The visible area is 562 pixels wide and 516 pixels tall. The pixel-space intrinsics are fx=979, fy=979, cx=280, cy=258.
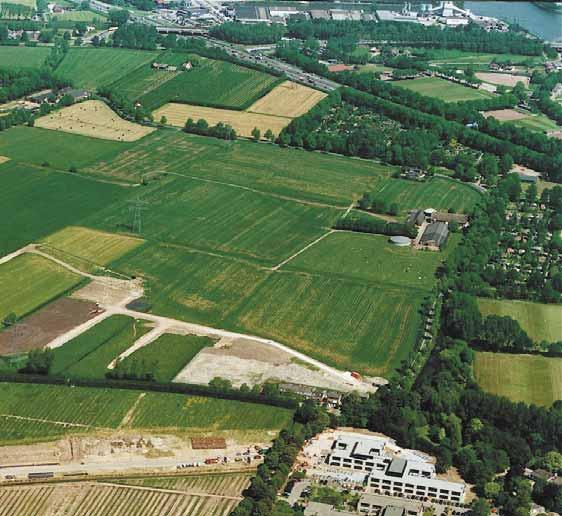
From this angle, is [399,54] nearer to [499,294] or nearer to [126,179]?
[126,179]

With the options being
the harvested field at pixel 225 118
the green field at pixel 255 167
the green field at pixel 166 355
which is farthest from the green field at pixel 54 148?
the green field at pixel 166 355

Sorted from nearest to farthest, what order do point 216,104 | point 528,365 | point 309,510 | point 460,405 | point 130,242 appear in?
1. point 309,510
2. point 460,405
3. point 528,365
4. point 130,242
5. point 216,104

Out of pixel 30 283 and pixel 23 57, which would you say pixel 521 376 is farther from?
pixel 23 57

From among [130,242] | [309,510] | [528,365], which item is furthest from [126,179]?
[309,510]

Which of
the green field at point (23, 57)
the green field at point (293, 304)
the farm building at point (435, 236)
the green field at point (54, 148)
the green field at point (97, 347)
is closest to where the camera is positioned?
the green field at point (97, 347)

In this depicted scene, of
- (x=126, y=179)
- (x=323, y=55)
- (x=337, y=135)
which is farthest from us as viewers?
(x=323, y=55)

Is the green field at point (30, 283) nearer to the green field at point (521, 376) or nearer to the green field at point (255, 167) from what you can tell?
the green field at point (255, 167)

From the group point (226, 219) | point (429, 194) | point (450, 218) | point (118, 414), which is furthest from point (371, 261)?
point (118, 414)

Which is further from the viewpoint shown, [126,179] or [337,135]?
[337,135]
